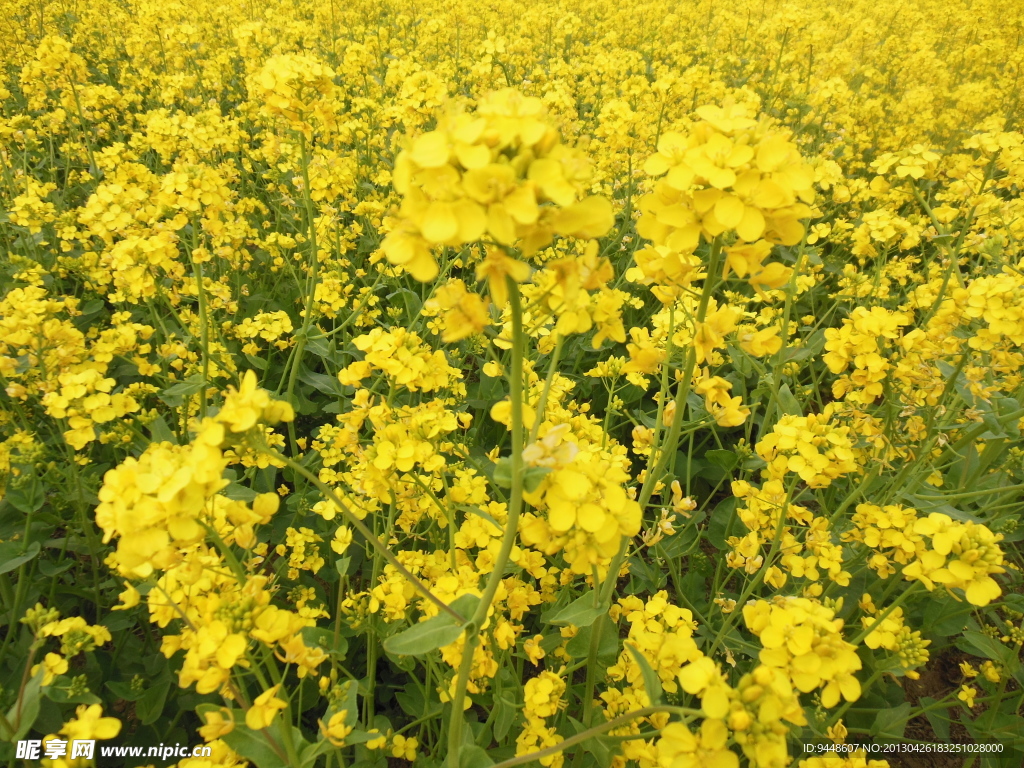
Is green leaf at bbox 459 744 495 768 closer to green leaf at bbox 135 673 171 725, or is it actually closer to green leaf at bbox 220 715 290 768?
green leaf at bbox 220 715 290 768

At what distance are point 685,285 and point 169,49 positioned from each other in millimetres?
6974

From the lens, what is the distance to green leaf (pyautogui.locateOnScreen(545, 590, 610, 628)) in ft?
6.00

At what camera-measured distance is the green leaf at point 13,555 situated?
2.36 meters

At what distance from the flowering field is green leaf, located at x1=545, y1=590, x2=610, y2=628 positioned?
0.01m

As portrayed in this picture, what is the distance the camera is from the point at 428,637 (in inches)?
59.7

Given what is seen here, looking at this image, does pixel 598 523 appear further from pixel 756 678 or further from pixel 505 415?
pixel 756 678

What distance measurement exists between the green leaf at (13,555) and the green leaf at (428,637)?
1766 mm

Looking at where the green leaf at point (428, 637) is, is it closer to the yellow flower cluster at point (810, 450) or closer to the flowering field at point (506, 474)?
the flowering field at point (506, 474)

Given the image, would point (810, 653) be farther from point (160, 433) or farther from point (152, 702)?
point (160, 433)

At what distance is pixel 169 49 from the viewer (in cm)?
638

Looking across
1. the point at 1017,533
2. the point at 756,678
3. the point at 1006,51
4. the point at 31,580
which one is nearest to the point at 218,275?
the point at 31,580

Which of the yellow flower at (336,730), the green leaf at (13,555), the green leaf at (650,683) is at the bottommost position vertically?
the green leaf at (13,555)

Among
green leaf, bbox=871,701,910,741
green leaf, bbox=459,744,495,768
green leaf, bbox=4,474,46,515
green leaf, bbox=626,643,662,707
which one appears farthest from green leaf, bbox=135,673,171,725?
green leaf, bbox=871,701,910,741

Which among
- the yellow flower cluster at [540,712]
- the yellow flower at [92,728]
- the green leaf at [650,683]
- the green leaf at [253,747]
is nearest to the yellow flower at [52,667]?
the yellow flower at [92,728]
